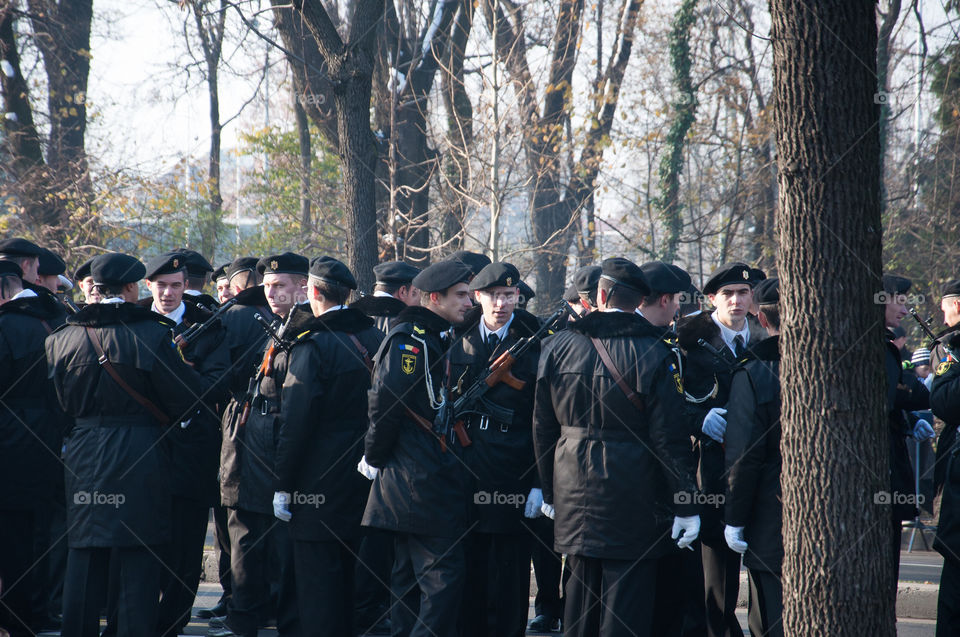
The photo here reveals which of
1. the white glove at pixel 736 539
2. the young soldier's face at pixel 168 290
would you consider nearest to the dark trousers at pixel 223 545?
the young soldier's face at pixel 168 290

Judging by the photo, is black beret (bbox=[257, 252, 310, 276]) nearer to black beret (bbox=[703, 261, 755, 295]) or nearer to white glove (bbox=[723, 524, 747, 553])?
black beret (bbox=[703, 261, 755, 295])

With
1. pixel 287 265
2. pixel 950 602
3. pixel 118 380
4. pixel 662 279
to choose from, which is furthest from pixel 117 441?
pixel 950 602

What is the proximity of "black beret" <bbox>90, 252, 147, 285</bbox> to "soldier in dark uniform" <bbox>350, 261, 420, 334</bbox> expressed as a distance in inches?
80.3

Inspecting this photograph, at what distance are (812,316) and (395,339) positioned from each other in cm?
242

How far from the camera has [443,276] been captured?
5.33 m

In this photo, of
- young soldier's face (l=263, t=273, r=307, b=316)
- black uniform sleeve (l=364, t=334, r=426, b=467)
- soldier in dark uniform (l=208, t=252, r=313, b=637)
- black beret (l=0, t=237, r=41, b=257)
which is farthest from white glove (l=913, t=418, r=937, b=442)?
black beret (l=0, t=237, r=41, b=257)

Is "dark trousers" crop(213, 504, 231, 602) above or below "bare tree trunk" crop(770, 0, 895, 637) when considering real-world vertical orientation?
below

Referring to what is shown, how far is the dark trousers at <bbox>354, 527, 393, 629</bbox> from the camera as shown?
641 cm

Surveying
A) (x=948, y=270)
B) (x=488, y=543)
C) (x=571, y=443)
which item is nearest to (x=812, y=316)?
(x=571, y=443)

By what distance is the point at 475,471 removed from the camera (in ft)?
17.9

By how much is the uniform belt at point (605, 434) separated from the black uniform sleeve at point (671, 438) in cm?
11

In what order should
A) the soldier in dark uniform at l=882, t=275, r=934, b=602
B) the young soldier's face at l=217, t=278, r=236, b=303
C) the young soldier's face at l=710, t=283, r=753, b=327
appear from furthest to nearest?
the young soldier's face at l=217, t=278, r=236, b=303 → the young soldier's face at l=710, t=283, r=753, b=327 → the soldier in dark uniform at l=882, t=275, r=934, b=602

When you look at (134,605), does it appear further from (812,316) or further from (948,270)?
(948,270)

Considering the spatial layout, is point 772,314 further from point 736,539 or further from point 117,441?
point 117,441
